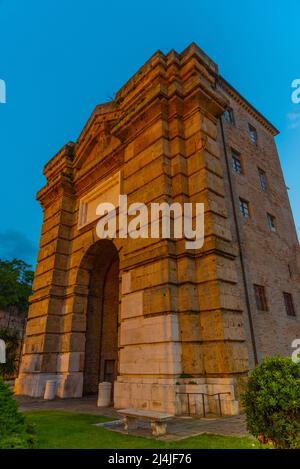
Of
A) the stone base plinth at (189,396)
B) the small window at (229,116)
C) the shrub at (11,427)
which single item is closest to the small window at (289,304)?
the stone base plinth at (189,396)

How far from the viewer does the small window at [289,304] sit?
14.5 metres

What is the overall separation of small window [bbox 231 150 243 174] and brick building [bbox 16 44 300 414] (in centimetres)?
9

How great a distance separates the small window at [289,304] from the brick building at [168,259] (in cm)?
6

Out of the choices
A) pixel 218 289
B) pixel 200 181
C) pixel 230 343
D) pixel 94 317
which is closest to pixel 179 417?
pixel 230 343

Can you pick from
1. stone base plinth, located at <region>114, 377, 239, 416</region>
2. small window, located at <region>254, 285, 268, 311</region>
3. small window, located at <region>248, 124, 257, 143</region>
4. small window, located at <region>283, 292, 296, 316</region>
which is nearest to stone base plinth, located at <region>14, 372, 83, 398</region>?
stone base plinth, located at <region>114, 377, 239, 416</region>

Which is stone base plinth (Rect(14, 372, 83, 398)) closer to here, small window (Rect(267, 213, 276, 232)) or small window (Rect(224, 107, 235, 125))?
small window (Rect(267, 213, 276, 232))

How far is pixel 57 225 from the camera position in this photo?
1812 centimetres

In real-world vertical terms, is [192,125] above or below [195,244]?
above

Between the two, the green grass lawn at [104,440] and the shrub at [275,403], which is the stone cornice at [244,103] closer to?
the shrub at [275,403]

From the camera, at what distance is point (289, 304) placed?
14.8 meters

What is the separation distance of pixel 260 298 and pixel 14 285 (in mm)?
29390
